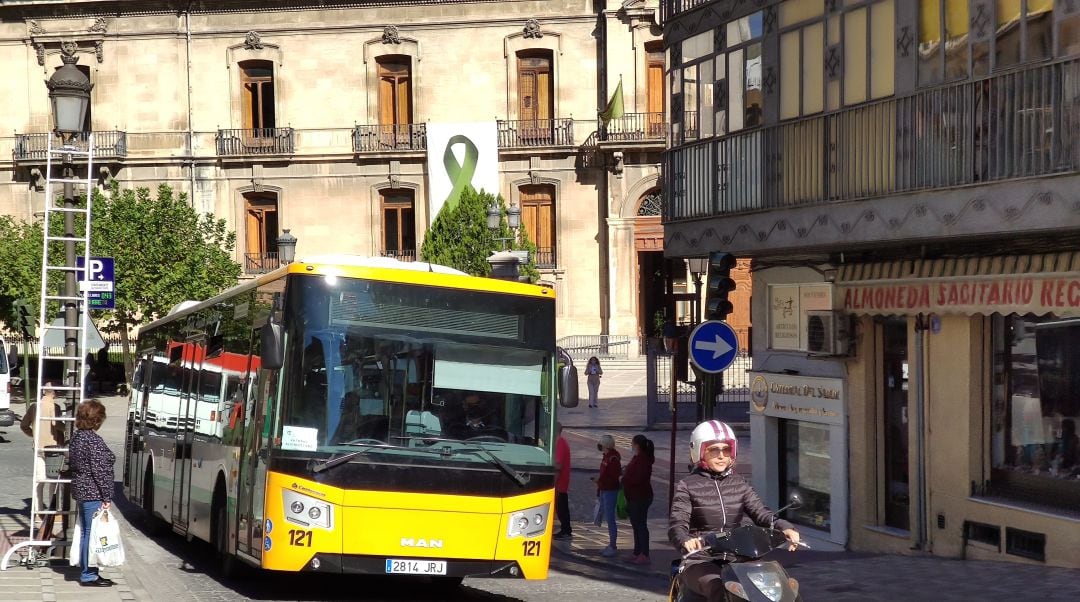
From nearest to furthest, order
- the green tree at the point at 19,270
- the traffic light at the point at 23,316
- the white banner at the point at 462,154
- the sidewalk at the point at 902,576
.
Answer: the sidewalk at the point at 902,576
the traffic light at the point at 23,316
the green tree at the point at 19,270
the white banner at the point at 462,154

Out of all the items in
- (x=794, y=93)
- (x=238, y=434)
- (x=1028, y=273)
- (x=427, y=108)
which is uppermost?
(x=427, y=108)

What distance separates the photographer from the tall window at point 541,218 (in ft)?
165

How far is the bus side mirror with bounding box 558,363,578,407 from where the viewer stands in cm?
1202

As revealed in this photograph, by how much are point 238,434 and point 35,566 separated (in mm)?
2267

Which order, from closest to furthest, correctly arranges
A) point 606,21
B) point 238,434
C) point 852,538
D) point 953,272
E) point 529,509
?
point 529,509 < point 238,434 < point 953,272 < point 852,538 < point 606,21

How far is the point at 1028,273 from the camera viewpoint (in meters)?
13.7

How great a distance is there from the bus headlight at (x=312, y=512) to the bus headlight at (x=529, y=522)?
142cm

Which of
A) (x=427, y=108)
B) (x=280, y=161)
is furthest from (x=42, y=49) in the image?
(x=427, y=108)

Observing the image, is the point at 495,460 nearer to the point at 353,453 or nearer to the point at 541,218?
the point at 353,453

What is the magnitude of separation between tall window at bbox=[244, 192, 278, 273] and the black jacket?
44.4m

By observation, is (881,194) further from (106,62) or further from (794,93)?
(106,62)

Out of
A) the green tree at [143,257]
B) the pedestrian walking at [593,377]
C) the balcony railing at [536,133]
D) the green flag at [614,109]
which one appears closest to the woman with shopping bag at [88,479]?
the pedestrian walking at [593,377]

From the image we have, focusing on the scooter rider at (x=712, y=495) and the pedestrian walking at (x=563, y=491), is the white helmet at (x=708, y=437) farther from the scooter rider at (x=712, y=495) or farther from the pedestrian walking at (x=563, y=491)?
the pedestrian walking at (x=563, y=491)

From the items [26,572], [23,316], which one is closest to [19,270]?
[23,316]
